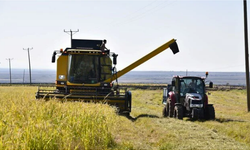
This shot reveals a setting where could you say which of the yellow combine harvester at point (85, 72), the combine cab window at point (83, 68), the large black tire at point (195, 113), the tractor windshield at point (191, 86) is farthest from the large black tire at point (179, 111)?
the combine cab window at point (83, 68)

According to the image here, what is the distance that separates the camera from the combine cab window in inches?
725

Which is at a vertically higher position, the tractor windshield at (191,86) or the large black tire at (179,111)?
the tractor windshield at (191,86)

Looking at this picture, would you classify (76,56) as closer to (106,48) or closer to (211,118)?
(106,48)

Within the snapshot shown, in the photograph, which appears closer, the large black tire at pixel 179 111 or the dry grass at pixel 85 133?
the dry grass at pixel 85 133

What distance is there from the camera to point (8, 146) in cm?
645

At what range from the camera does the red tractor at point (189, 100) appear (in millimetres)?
16484

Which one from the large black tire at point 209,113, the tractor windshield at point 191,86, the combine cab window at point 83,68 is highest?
the combine cab window at point 83,68

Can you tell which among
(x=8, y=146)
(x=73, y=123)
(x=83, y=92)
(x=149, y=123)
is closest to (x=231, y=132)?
(x=149, y=123)

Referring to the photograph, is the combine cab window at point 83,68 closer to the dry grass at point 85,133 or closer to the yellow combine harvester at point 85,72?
the yellow combine harvester at point 85,72

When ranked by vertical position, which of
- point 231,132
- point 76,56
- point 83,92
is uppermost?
point 76,56

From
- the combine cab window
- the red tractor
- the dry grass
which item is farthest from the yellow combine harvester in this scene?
the dry grass

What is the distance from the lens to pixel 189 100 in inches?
655

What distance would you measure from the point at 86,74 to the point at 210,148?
9.78 meters

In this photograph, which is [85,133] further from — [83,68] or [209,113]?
[83,68]
